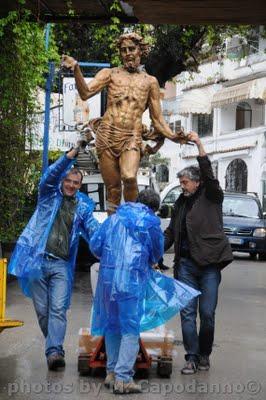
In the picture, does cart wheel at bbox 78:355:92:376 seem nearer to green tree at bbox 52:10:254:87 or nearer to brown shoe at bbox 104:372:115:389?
A: brown shoe at bbox 104:372:115:389

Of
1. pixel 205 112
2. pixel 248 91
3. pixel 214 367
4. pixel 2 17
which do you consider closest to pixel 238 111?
pixel 205 112

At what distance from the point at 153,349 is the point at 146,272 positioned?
3.25ft

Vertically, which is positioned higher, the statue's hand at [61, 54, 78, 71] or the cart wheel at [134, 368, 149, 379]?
the statue's hand at [61, 54, 78, 71]

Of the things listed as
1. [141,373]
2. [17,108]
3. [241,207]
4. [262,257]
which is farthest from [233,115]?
[141,373]

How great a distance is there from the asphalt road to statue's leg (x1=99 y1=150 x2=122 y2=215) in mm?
1555

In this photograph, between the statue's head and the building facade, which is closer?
the statue's head

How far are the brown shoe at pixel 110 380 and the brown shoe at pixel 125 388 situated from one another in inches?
5.4

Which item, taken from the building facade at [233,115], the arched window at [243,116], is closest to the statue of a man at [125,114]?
the building facade at [233,115]

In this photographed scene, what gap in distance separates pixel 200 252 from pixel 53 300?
4.47 feet

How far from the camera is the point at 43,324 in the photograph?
281 inches

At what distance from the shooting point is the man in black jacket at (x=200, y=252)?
7039 mm

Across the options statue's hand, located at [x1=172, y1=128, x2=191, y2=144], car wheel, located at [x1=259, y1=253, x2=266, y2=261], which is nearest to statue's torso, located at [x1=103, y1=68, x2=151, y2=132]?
statue's hand, located at [x1=172, y1=128, x2=191, y2=144]

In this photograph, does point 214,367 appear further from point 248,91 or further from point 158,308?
point 248,91

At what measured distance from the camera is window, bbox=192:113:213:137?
42.5m
